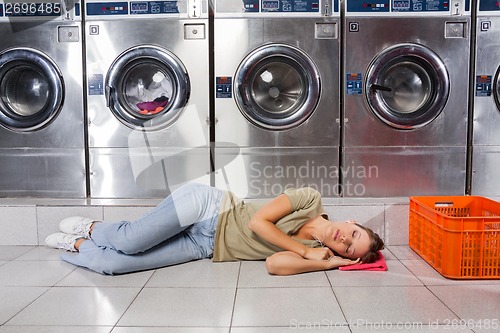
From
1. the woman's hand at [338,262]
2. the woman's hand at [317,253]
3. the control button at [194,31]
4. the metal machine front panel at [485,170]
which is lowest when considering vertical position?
the woman's hand at [338,262]

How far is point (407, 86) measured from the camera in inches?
144

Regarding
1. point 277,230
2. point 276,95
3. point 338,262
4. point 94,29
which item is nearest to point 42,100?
point 94,29

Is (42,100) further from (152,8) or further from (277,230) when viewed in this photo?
(277,230)

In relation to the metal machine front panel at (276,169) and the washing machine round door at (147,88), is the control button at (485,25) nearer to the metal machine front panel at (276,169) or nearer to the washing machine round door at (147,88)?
the metal machine front panel at (276,169)

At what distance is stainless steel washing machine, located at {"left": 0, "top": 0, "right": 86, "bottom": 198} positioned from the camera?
144 inches

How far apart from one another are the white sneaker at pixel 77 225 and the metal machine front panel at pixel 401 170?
1.81m

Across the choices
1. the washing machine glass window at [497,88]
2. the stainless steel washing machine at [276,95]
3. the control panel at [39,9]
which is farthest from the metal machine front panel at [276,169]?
the control panel at [39,9]

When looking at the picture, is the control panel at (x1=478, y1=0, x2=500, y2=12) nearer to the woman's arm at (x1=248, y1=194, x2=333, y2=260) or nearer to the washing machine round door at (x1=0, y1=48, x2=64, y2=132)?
the woman's arm at (x1=248, y1=194, x2=333, y2=260)

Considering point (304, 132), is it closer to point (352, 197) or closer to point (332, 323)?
point (352, 197)

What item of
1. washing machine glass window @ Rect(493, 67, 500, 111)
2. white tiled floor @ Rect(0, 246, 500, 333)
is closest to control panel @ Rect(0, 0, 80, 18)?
white tiled floor @ Rect(0, 246, 500, 333)

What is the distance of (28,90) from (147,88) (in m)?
0.91

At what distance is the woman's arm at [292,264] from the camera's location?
252 cm

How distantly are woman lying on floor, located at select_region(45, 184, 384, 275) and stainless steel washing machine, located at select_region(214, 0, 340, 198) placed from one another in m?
0.87

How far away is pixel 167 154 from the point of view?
12.0ft
